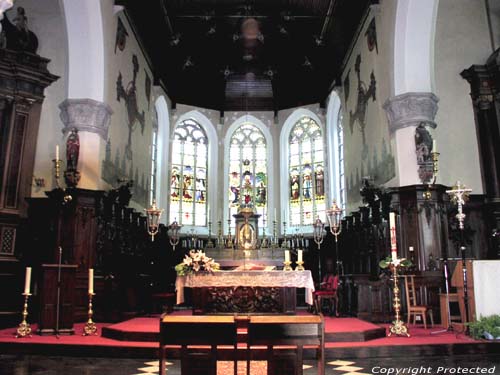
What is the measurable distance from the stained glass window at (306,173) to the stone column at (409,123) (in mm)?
8285

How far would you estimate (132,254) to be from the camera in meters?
13.2

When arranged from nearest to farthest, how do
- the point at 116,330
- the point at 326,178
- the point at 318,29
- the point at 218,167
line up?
A: the point at 116,330, the point at 318,29, the point at 326,178, the point at 218,167

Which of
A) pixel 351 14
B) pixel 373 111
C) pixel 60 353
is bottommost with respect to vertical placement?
pixel 60 353

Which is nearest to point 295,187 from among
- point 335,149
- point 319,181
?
point 319,181

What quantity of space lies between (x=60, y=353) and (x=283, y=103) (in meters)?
16.1

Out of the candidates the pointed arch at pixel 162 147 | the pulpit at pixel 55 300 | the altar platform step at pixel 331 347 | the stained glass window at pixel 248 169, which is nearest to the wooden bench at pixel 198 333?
the altar platform step at pixel 331 347

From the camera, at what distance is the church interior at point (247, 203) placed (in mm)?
6672

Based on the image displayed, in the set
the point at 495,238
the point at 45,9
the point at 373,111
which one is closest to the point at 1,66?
the point at 45,9

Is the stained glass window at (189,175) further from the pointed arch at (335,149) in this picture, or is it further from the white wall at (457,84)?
the white wall at (457,84)

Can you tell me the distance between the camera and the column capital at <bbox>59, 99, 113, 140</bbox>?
37.1 feet

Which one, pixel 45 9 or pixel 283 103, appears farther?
pixel 283 103

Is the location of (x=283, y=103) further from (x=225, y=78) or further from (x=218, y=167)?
(x=218, y=167)

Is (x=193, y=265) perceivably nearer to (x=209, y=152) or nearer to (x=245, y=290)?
(x=245, y=290)

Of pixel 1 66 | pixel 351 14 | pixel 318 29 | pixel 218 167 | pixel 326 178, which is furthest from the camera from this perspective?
pixel 218 167
